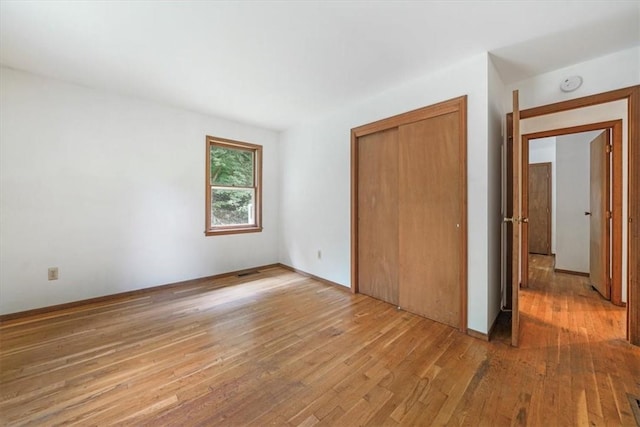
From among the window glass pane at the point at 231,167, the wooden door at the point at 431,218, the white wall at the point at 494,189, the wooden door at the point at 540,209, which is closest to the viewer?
the white wall at the point at 494,189

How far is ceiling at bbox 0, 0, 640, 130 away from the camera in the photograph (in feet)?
5.56

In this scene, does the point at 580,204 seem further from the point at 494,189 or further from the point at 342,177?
the point at 342,177

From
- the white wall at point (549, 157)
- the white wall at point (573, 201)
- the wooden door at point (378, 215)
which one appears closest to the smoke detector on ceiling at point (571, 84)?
the wooden door at point (378, 215)

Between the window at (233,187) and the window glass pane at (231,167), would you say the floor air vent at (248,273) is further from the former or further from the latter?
the window glass pane at (231,167)

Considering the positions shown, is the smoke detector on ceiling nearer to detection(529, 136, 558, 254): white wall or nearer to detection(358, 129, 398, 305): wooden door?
detection(358, 129, 398, 305): wooden door

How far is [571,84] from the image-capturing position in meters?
2.32

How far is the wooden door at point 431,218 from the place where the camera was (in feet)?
7.70

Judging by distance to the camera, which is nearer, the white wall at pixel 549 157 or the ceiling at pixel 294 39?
the ceiling at pixel 294 39

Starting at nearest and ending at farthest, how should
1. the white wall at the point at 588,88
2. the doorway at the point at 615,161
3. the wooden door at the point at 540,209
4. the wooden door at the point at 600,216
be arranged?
the doorway at the point at 615,161 < the white wall at the point at 588,88 < the wooden door at the point at 600,216 < the wooden door at the point at 540,209

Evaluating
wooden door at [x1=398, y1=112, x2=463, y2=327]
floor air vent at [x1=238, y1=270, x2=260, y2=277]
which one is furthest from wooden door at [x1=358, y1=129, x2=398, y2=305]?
floor air vent at [x1=238, y1=270, x2=260, y2=277]

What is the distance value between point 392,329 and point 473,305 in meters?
0.73

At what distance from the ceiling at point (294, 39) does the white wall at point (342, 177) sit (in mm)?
183

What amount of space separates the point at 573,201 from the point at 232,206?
5.63m

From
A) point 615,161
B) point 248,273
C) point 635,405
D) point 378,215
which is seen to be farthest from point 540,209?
point 248,273
